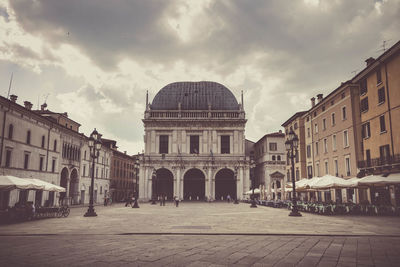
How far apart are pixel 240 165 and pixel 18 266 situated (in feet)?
163

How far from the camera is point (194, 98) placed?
62.1 metres

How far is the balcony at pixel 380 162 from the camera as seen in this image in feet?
82.9

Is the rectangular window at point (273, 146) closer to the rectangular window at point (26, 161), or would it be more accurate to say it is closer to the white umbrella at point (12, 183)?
the rectangular window at point (26, 161)

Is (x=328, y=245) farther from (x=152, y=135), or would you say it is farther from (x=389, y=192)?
(x=152, y=135)

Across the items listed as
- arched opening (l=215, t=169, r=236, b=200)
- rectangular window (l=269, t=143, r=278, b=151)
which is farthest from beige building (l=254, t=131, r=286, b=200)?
arched opening (l=215, t=169, r=236, b=200)

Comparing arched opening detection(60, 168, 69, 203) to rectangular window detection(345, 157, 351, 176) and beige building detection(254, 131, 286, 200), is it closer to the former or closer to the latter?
beige building detection(254, 131, 286, 200)

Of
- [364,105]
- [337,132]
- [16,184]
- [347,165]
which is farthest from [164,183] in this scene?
[16,184]

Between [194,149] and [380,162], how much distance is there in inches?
1371

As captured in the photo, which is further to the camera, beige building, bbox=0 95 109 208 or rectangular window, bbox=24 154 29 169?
rectangular window, bbox=24 154 29 169

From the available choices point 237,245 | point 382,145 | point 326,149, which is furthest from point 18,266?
point 326,149

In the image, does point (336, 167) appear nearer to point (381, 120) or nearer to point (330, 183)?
point (381, 120)

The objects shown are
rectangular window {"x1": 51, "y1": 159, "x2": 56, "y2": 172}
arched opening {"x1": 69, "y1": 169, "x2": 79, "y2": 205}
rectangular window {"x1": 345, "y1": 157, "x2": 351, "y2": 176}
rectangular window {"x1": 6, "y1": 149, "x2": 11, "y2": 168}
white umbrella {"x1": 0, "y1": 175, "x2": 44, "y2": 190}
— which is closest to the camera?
white umbrella {"x1": 0, "y1": 175, "x2": 44, "y2": 190}

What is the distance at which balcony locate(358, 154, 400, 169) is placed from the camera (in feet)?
82.9

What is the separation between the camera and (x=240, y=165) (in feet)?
182
